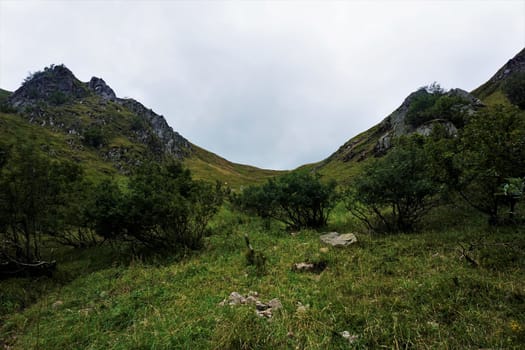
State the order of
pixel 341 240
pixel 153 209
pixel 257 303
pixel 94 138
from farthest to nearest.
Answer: pixel 94 138, pixel 153 209, pixel 341 240, pixel 257 303

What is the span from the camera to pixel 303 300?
5.77m

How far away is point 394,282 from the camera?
20.0 ft

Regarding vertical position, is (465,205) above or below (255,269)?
above

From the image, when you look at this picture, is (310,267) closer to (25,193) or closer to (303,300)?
(303,300)

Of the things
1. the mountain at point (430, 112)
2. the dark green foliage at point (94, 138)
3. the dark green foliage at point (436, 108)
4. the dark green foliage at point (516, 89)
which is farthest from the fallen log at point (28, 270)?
the dark green foliage at point (94, 138)

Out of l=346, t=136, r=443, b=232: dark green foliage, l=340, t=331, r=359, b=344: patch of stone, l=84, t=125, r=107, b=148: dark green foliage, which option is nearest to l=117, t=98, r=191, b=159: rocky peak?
l=84, t=125, r=107, b=148: dark green foliage

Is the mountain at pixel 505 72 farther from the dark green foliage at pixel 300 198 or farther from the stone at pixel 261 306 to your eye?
Answer: the stone at pixel 261 306

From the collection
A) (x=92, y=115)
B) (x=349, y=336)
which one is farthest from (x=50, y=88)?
(x=349, y=336)

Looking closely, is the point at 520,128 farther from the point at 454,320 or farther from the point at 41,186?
the point at 41,186

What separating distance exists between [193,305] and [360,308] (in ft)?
13.0

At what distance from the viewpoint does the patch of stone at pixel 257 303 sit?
5.19 m

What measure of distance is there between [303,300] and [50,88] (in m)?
195

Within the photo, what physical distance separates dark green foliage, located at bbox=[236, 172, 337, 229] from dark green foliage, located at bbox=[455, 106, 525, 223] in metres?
7.10

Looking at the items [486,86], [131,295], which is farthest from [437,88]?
[131,295]
